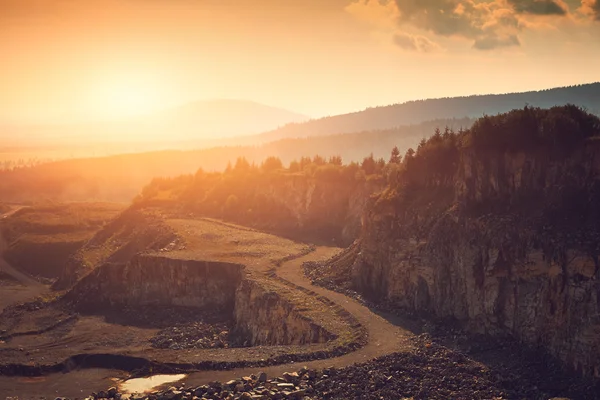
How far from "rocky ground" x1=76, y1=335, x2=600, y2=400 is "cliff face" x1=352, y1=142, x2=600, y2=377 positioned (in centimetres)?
313

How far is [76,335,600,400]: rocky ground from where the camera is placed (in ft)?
120

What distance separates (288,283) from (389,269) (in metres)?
12.5

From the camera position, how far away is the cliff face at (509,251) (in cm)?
3803

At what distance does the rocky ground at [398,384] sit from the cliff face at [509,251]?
313 cm

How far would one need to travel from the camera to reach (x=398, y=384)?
38.8 m

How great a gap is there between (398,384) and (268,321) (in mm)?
21260

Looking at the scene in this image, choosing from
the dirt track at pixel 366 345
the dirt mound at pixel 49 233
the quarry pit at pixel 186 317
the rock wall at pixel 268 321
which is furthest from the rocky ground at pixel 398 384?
the dirt mound at pixel 49 233

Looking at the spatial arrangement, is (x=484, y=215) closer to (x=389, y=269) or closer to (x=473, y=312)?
(x=473, y=312)

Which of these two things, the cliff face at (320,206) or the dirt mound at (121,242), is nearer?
the dirt mound at (121,242)

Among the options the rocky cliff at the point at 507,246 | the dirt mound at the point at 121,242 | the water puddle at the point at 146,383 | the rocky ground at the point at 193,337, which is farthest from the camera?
the dirt mound at the point at 121,242

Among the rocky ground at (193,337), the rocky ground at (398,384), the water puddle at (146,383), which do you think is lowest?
the rocky ground at (193,337)

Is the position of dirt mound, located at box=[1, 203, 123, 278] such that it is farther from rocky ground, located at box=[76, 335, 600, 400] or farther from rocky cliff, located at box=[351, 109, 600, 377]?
rocky ground, located at box=[76, 335, 600, 400]

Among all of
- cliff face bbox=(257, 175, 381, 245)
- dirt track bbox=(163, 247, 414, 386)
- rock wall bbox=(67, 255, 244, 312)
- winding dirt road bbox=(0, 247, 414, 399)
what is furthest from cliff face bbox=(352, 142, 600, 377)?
cliff face bbox=(257, 175, 381, 245)

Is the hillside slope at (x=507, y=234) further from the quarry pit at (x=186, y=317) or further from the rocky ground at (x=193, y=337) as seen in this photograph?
the rocky ground at (x=193, y=337)
